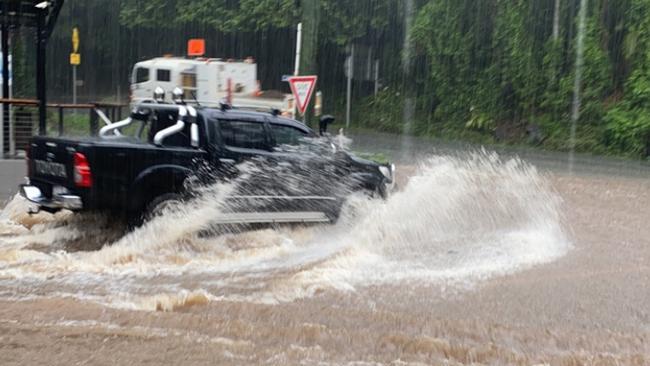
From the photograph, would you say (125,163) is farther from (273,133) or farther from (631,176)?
(631,176)

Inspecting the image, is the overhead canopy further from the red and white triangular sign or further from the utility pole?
the utility pole

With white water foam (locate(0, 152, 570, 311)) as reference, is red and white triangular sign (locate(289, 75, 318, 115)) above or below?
above

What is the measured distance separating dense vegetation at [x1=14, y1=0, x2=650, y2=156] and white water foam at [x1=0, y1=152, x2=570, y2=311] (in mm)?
8603

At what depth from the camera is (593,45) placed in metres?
28.4

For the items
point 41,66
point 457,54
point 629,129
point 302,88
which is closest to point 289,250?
point 41,66

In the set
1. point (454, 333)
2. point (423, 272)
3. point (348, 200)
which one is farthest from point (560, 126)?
point (454, 333)

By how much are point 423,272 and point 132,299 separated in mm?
2882

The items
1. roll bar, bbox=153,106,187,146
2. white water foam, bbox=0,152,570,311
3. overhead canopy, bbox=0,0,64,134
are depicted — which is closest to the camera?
white water foam, bbox=0,152,570,311

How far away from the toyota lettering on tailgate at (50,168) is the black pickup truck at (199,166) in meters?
0.01

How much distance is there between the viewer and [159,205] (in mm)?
9273

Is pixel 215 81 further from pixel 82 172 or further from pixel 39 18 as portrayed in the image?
pixel 82 172

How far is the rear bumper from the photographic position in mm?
8930

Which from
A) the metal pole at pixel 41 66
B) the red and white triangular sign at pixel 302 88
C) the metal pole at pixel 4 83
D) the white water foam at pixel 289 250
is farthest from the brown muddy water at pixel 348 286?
the red and white triangular sign at pixel 302 88

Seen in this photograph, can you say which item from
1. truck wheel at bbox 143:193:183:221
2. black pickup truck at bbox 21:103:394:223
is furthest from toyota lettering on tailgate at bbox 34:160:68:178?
truck wheel at bbox 143:193:183:221
